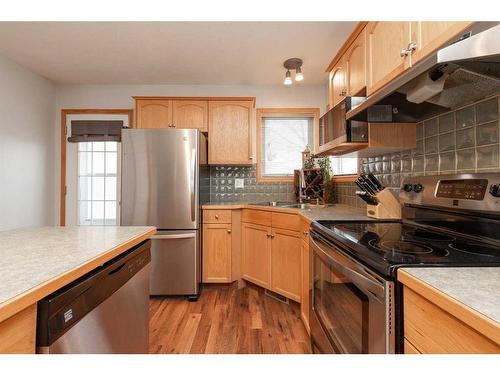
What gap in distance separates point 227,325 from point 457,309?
5.86 feet

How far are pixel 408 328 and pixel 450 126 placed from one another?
42.6 inches

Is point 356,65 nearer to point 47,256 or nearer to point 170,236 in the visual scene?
point 47,256

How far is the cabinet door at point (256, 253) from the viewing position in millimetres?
2445

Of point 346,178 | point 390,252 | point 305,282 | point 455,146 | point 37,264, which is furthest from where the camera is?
point 346,178

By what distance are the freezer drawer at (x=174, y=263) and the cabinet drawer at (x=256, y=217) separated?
0.53 metres

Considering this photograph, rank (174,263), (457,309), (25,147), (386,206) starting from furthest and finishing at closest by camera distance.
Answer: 1. (25,147)
2. (174,263)
3. (386,206)
4. (457,309)

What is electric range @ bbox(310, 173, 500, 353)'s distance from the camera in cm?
72

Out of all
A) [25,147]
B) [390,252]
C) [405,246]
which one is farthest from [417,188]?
[25,147]

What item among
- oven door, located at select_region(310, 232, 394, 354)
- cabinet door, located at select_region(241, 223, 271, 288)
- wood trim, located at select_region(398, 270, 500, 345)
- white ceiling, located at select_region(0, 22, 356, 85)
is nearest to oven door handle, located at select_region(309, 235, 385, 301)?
oven door, located at select_region(310, 232, 394, 354)

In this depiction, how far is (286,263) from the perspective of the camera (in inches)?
87.9

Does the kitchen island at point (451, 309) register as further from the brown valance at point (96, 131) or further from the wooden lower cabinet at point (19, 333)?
the brown valance at point (96, 131)

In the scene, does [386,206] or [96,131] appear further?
[96,131]

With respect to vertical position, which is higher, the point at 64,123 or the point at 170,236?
the point at 64,123
